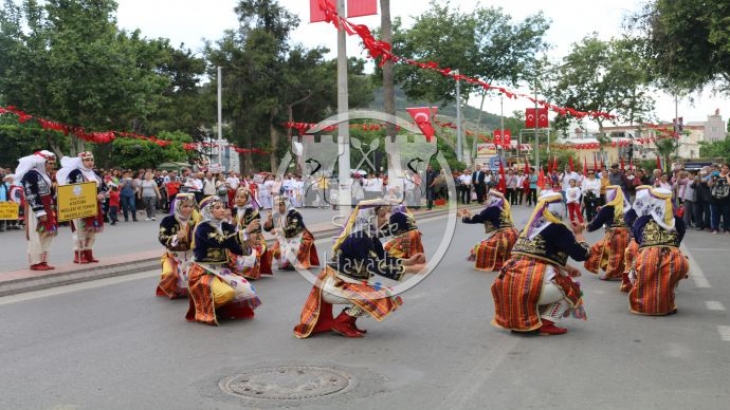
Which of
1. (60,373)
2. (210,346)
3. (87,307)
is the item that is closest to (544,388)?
(210,346)

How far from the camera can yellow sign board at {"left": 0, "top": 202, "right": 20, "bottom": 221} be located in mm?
17812

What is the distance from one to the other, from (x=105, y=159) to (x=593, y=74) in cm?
2805

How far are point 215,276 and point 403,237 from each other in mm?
4649

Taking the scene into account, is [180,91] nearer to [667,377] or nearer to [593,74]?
[593,74]

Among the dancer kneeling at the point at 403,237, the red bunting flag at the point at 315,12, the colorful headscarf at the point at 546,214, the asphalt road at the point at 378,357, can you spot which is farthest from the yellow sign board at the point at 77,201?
the red bunting flag at the point at 315,12

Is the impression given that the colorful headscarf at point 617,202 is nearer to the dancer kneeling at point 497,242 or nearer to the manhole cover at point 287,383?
the dancer kneeling at point 497,242

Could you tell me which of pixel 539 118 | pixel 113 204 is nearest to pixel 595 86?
pixel 539 118

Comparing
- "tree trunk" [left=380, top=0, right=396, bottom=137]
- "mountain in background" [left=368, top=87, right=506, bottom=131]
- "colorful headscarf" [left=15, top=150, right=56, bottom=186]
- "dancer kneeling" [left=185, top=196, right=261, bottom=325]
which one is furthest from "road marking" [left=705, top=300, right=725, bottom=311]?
"mountain in background" [left=368, top=87, right=506, bottom=131]

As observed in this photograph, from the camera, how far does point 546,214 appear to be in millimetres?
7195

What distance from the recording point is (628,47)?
2109 centimetres

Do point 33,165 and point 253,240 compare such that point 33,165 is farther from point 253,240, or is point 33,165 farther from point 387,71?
point 387,71

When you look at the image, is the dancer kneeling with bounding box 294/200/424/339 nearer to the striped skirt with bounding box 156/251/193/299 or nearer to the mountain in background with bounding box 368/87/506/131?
the striped skirt with bounding box 156/251/193/299

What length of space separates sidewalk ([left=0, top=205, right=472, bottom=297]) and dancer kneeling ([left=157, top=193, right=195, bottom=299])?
1912 mm

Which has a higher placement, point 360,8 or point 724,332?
point 360,8
